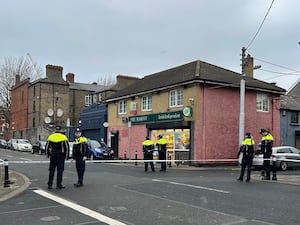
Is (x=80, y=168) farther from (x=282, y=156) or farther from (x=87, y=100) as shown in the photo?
(x=87, y=100)

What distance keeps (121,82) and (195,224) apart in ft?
124

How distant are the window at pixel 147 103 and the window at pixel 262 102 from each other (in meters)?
7.73

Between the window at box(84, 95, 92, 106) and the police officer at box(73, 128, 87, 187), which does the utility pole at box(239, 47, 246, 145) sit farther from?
the window at box(84, 95, 92, 106)

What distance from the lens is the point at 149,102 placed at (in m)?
29.1

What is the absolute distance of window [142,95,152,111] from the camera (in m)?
28.9

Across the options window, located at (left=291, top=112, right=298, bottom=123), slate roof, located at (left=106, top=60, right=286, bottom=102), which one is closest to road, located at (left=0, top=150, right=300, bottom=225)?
slate roof, located at (left=106, top=60, right=286, bottom=102)

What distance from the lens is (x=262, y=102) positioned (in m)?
27.7

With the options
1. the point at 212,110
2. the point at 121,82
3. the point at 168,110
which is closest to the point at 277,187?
the point at 212,110

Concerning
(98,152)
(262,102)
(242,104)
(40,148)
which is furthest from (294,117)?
(40,148)

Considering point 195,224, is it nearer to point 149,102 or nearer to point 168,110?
point 168,110

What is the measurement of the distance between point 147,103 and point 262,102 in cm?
840

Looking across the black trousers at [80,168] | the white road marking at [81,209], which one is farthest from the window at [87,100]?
the white road marking at [81,209]

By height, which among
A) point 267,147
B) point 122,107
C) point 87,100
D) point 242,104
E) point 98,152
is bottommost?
point 98,152

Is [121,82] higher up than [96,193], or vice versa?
[121,82]
